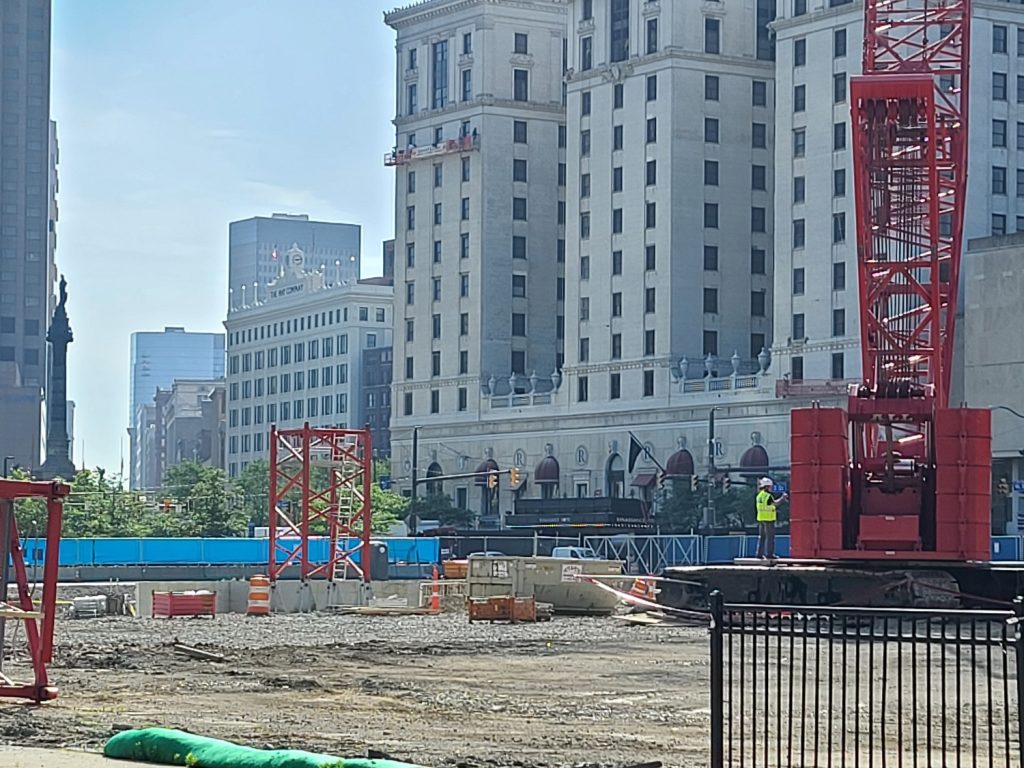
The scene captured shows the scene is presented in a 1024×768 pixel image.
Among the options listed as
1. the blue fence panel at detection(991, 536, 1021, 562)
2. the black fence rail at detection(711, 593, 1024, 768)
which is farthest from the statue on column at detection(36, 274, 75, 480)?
the black fence rail at detection(711, 593, 1024, 768)

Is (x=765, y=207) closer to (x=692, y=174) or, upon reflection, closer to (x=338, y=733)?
(x=692, y=174)

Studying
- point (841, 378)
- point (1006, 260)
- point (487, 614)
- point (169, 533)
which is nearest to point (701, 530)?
point (841, 378)

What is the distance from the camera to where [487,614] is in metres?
44.8

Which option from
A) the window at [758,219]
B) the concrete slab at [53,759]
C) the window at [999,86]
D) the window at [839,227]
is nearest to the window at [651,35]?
the window at [758,219]

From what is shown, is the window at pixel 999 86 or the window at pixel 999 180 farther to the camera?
the window at pixel 999 180

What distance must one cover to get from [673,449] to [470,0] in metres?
40.5

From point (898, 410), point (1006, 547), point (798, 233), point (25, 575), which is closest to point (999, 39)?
point (798, 233)

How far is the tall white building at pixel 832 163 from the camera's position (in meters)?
118

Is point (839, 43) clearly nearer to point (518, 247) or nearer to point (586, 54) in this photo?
point (586, 54)

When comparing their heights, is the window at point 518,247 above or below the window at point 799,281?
above

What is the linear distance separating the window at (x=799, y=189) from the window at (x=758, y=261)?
12244 mm

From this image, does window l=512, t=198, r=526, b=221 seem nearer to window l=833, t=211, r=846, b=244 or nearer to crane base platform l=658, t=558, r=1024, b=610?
window l=833, t=211, r=846, b=244

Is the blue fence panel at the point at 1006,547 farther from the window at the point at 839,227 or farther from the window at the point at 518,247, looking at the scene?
the window at the point at 518,247

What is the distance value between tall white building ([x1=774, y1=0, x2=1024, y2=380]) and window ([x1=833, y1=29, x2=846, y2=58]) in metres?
0.08
